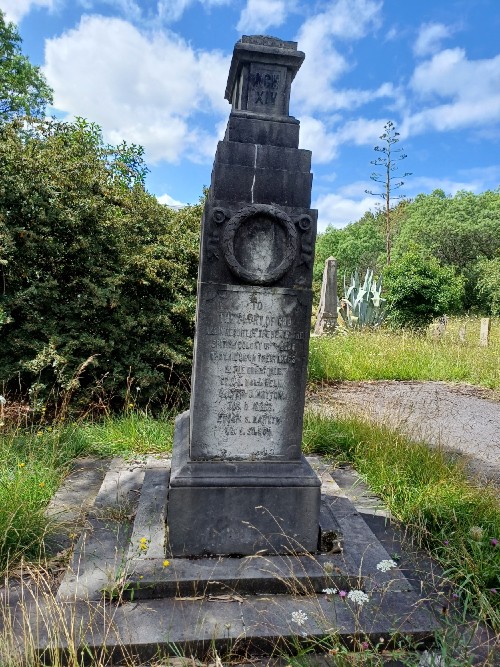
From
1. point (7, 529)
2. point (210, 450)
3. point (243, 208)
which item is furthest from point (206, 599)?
point (243, 208)

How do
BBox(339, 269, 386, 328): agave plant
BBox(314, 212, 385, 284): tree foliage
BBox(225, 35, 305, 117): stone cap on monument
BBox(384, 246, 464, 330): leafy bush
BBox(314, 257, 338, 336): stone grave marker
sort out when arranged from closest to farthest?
BBox(225, 35, 305, 117): stone cap on monument → BBox(384, 246, 464, 330): leafy bush → BBox(339, 269, 386, 328): agave plant → BBox(314, 257, 338, 336): stone grave marker → BBox(314, 212, 385, 284): tree foliage

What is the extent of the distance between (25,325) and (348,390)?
222 inches

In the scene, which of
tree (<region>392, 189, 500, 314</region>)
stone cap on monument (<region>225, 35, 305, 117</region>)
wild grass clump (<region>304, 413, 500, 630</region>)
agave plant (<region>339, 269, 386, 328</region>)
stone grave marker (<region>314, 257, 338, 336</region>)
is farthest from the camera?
tree (<region>392, 189, 500, 314</region>)

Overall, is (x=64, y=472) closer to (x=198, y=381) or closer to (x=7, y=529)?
(x=7, y=529)

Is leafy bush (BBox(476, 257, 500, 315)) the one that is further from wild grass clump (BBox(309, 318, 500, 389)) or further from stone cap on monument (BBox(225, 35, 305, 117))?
stone cap on monument (BBox(225, 35, 305, 117))

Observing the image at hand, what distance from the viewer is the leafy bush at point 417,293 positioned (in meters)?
14.6

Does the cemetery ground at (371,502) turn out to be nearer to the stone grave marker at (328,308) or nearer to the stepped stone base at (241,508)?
the stepped stone base at (241,508)

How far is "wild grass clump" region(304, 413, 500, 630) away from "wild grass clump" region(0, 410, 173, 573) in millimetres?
1800

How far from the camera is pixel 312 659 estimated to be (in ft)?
7.30

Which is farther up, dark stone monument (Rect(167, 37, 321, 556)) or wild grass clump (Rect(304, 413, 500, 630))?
dark stone monument (Rect(167, 37, 321, 556))

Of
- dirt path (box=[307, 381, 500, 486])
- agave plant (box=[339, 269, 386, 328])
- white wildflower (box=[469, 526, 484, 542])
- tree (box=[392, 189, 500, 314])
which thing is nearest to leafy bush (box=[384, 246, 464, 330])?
agave plant (box=[339, 269, 386, 328])

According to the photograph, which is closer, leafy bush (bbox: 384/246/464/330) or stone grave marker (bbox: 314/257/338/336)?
leafy bush (bbox: 384/246/464/330)

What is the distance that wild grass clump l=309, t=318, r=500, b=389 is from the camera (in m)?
9.81

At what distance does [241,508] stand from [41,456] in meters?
2.41
